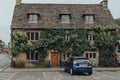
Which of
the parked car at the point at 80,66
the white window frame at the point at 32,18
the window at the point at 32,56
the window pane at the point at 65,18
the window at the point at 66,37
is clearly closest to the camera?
the parked car at the point at 80,66

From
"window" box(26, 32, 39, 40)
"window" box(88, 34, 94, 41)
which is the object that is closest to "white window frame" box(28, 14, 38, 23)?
"window" box(26, 32, 39, 40)

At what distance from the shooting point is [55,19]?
147ft

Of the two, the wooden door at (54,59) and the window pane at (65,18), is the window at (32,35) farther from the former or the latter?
the window pane at (65,18)

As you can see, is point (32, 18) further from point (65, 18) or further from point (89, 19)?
point (89, 19)

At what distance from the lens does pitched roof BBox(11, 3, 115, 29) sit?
143 ft

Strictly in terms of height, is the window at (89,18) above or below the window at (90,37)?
above

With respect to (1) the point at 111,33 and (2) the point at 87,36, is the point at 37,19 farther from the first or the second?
(1) the point at 111,33

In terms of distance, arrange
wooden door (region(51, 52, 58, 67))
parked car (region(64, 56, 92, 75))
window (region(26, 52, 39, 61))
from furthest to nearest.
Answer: wooden door (region(51, 52, 58, 67))
window (region(26, 52, 39, 61))
parked car (region(64, 56, 92, 75))

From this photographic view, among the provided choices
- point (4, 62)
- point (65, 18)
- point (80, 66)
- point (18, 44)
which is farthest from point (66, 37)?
point (4, 62)

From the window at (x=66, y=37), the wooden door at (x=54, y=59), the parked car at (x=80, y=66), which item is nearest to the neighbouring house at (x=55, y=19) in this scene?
the wooden door at (x=54, y=59)

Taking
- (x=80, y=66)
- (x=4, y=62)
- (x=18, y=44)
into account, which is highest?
(x=18, y=44)

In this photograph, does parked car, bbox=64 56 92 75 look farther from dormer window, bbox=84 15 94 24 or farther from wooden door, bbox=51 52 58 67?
dormer window, bbox=84 15 94 24

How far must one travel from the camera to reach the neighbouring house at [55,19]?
4294 centimetres

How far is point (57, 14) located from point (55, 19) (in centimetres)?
103
